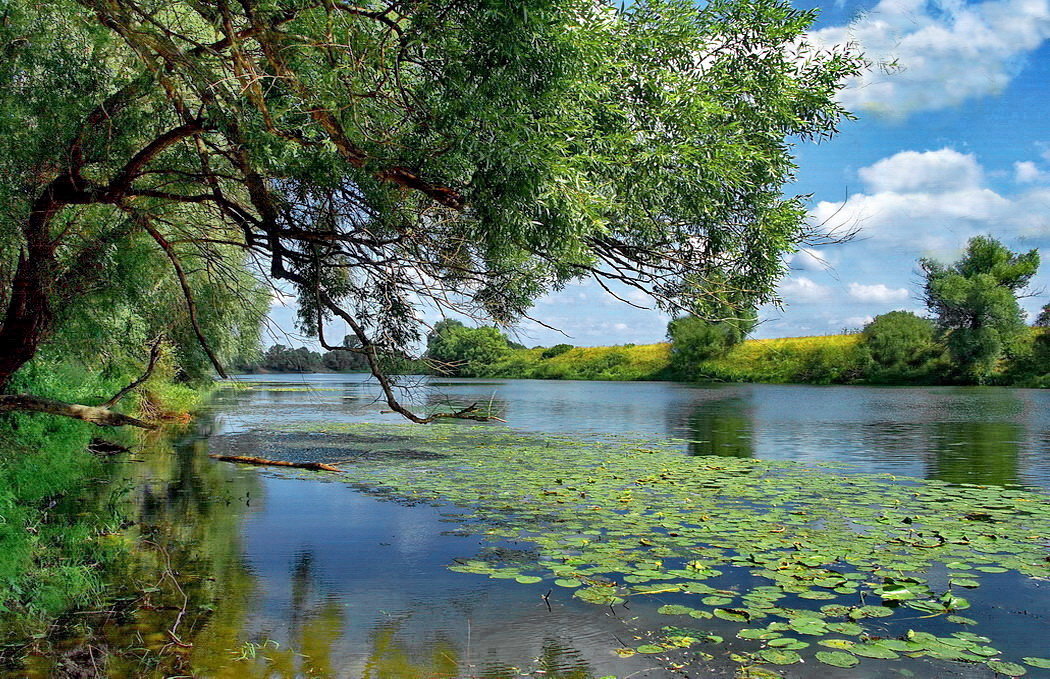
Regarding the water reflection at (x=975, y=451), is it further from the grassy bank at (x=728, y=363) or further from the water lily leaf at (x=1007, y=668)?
the grassy bank at (x=728, y=363)

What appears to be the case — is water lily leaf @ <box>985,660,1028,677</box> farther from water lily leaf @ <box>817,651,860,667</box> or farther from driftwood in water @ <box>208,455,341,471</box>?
driftwood in water @ <box>208,455,341,471</box>

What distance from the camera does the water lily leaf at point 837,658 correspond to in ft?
16.0

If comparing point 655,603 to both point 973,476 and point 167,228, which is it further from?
point 973,476

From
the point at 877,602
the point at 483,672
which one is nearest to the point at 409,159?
the point at 483,672

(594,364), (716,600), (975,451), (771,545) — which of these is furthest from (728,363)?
(716,600)

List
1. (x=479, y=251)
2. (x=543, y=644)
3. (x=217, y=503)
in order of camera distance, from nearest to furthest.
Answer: (x=543, y=644)
(x=479, y=251)
(x=217, y=503)

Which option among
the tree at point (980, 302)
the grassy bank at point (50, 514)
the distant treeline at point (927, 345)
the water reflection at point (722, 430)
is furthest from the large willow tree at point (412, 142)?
the tree at point (980, 302)

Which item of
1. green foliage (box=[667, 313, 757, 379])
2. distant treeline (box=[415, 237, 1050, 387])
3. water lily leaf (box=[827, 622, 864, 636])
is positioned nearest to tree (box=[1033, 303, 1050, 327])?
distant treeline (box=[415, 237, 1050, 387])

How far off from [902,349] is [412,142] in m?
55.5

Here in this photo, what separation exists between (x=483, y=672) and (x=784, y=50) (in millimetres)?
6057

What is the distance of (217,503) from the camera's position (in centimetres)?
1094

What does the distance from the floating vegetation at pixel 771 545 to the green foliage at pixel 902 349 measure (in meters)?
44.1

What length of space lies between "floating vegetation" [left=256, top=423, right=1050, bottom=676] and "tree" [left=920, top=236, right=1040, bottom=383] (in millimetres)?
40865

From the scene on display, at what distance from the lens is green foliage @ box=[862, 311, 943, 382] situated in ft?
175
